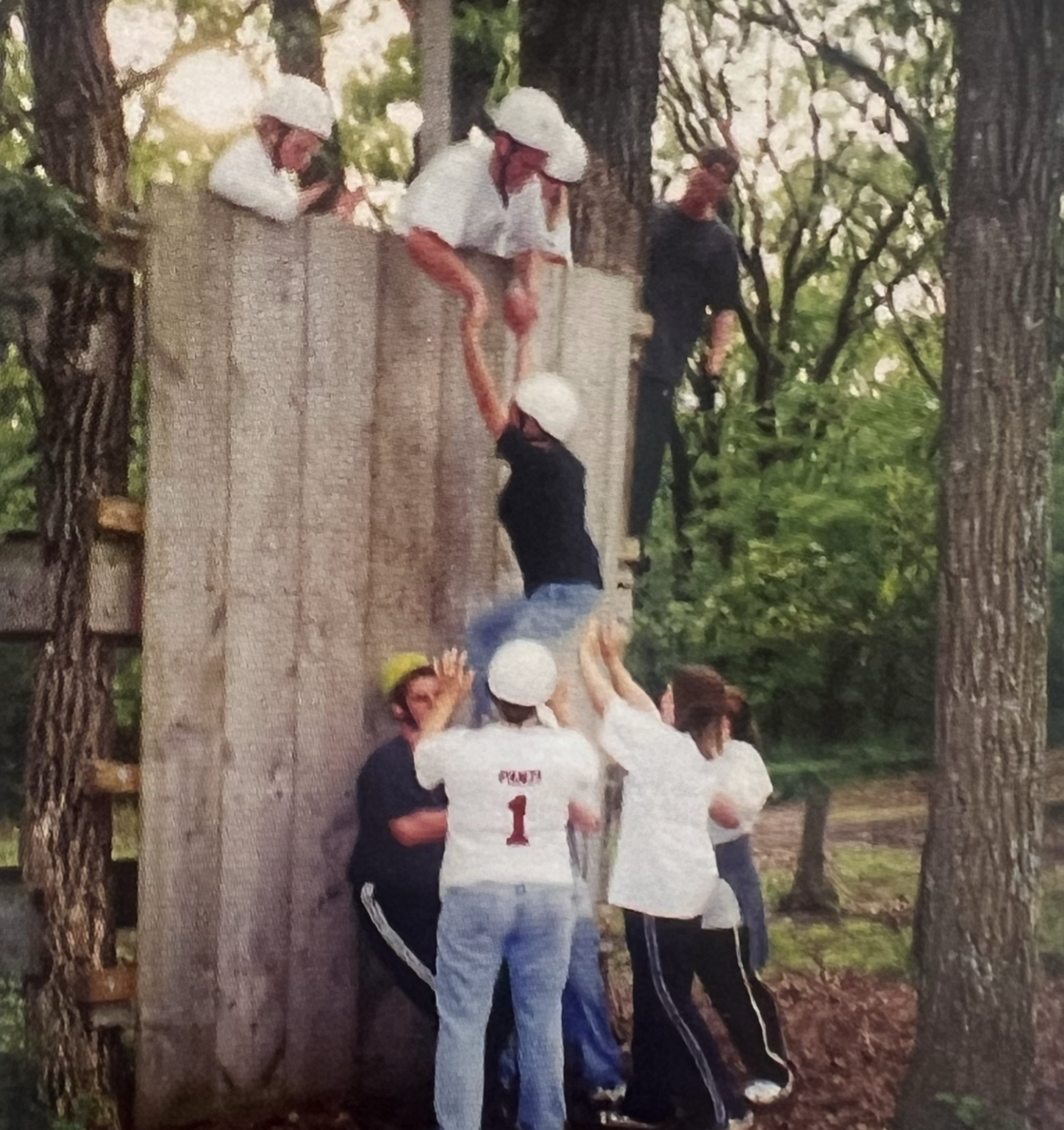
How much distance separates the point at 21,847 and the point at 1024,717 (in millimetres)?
1976

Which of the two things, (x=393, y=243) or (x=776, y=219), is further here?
(x=776, y=219)

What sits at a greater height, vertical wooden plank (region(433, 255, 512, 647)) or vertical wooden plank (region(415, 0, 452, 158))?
vertical wooden plank (region(415, 0, 452, 158))

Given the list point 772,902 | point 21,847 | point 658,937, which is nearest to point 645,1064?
point 658,937

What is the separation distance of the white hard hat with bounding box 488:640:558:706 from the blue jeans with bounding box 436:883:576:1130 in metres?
0.35

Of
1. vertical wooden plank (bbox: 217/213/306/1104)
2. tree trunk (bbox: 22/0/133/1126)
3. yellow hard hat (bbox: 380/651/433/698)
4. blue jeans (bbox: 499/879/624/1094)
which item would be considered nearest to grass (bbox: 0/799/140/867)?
tree trunk (bbox: 22/0/133/1126)

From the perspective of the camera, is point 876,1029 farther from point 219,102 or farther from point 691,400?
point 219,102

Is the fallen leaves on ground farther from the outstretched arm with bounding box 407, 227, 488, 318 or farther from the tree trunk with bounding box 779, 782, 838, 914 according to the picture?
the outstretched arm with bounding box 407, 227, 488, 318

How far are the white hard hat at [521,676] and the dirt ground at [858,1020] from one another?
52 centimetres

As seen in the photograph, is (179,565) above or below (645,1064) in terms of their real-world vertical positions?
above

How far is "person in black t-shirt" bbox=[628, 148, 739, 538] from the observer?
244 centimetres

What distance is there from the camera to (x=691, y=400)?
2455 mm

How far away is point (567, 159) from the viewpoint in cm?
238

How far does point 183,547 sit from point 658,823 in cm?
103

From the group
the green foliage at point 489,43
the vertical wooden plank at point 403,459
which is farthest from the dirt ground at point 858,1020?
the green foliage at point 489,43
